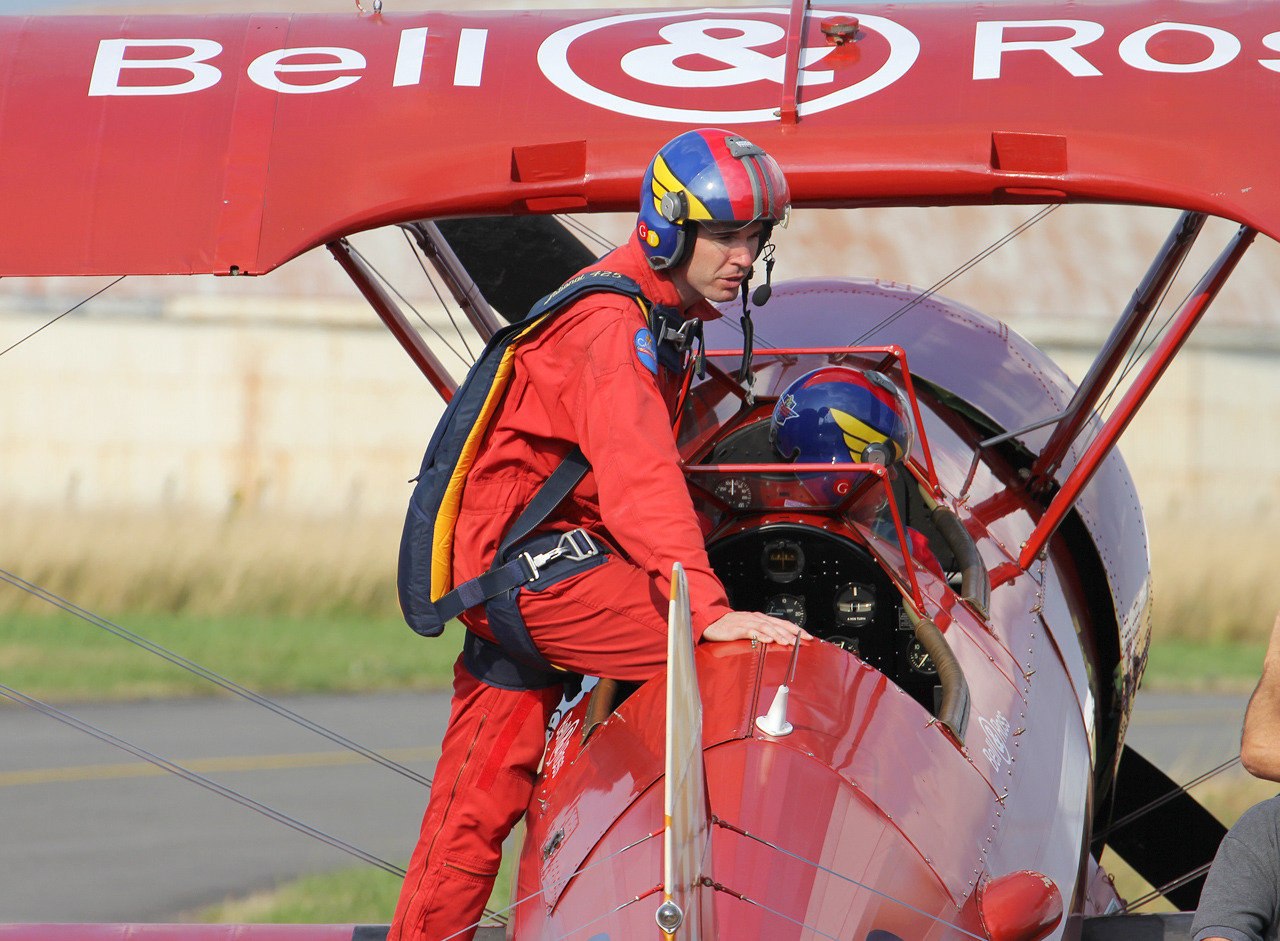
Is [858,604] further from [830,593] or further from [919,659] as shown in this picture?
A: [919,659]

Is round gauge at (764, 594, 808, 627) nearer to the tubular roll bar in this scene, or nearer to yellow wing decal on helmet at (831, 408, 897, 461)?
yellow wing decal on helmet at (831, 408, 897, 461)

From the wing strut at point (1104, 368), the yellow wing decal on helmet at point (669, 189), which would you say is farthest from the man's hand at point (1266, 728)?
the wing strut at point (1104, 368)

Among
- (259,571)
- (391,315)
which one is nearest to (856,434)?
(391,315)

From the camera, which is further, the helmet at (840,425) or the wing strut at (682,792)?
the helmet at (840,425)

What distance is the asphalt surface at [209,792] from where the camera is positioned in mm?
9641

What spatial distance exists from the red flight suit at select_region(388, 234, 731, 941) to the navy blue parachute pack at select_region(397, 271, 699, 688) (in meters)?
0.03

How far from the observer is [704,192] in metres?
3.81

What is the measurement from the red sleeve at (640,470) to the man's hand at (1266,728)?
1.14 metres

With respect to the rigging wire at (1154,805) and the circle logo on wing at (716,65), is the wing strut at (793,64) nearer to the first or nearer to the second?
the circle logo on wing at (716,65)

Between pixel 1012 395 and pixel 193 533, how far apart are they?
15.8 m

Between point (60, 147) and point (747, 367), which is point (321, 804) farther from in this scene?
point (747, 367)

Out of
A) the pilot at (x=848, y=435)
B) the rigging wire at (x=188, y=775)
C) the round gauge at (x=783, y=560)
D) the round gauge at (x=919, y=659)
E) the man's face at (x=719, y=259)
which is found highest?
the man's face at (x=719, y=259)

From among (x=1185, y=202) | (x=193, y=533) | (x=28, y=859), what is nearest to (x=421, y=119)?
(x=1185, y=202)

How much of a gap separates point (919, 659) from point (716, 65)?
2044 mm
